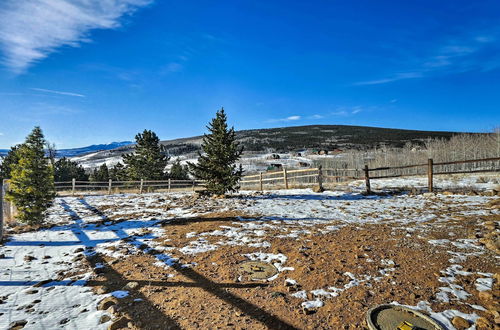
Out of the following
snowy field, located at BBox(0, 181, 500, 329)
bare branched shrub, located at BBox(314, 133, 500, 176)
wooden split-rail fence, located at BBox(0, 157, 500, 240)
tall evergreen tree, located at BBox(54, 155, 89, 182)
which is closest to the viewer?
snowy field, located at BBox(0, 181, 500, 329)

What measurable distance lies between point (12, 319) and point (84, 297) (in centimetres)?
97

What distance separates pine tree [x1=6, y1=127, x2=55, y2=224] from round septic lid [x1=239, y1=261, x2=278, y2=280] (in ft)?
34.6

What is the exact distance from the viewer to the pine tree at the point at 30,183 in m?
10.7

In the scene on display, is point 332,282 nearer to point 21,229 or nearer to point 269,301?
point 269,301

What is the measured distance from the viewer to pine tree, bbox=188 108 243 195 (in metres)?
15.3

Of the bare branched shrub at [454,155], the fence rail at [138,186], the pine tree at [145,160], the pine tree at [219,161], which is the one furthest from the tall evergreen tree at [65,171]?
the bare branched shrub at [454,155]

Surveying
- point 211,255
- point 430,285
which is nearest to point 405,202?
point 430,285

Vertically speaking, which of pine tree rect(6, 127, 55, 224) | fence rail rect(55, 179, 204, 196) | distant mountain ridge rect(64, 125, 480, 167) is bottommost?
fence rail rect(55, 179, 204, 196)

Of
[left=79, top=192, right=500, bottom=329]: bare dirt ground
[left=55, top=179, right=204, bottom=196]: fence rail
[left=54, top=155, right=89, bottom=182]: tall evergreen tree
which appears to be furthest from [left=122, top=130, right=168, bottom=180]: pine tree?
[left=54, top=155, right=89, bottom=182]: tall evergreen tree

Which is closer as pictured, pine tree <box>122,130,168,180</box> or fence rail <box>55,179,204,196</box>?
fence rail <box>55,179,204,196</box>

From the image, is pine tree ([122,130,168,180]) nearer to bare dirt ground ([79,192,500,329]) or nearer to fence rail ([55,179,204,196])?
fence rail ([55,179,204,196])

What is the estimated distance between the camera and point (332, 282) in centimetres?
452

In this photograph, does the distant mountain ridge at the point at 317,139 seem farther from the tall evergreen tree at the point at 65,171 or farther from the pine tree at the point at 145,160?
the pine tree at the point at 145,160

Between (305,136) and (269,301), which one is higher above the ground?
(305,136)
